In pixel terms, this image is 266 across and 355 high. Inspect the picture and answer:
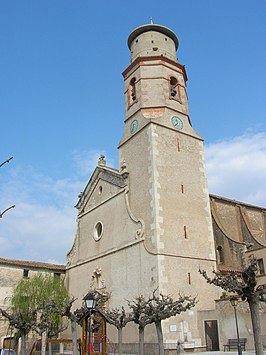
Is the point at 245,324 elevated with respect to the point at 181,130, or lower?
lower

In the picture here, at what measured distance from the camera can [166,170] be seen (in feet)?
81.5

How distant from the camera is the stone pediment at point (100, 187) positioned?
27688 mm

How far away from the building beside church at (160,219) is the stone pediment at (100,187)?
80 mm

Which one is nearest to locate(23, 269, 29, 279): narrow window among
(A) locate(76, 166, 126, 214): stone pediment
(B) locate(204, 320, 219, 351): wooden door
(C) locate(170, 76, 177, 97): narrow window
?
(A) locate(76, 166, 126, 214): stone pediment

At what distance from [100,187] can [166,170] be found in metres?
6.93

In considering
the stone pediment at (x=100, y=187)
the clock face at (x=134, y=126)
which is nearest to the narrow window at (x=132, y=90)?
the clock face at (x=134, y=126)

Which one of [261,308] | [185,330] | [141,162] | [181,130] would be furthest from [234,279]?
[181,130]

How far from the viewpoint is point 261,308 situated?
19.1 m

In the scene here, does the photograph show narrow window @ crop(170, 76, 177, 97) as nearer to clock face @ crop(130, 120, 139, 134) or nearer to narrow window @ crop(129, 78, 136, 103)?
narrow window @ crop(129, 78, 136, 103)

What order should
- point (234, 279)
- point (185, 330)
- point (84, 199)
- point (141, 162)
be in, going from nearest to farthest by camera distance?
point (234, 279), point (185, 330), point (141, 162), point (84, 199)

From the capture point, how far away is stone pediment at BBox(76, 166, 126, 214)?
2769 cm

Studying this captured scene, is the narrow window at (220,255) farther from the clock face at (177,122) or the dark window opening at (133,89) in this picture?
the dark window opening at (133,89)

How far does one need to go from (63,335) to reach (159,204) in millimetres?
13862

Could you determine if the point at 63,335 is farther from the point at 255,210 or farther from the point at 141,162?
the point at 255,210
